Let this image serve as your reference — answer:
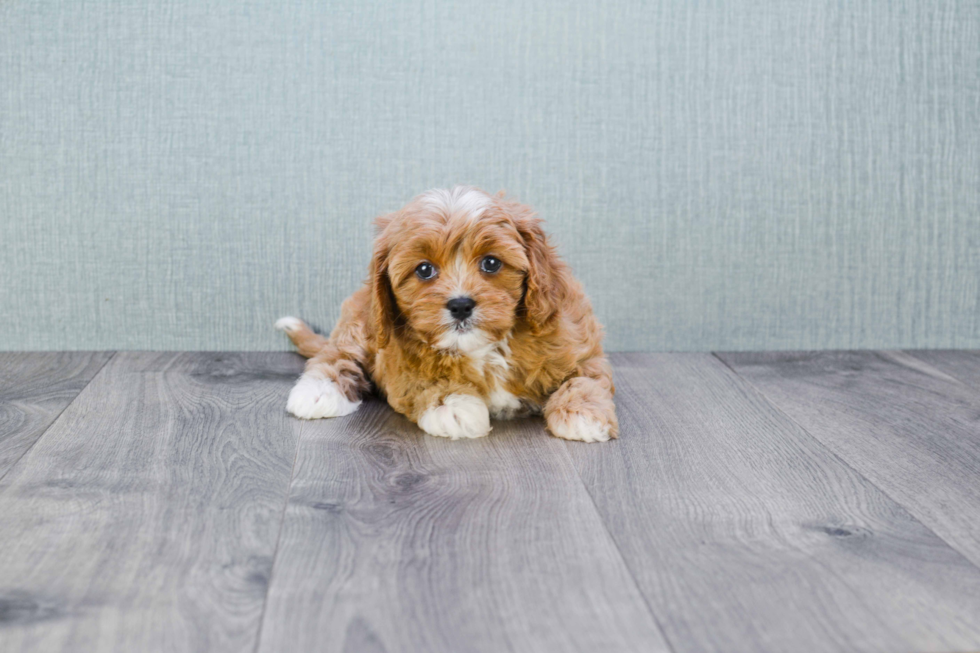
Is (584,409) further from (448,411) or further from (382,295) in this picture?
(382,295)

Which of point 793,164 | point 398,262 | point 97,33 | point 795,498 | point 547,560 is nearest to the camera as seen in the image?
point 547,560

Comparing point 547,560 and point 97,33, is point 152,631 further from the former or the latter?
point 97,33

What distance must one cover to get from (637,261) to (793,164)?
2.17 ft

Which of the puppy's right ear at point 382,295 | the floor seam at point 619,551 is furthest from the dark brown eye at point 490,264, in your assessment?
the floor seam at point 619,551

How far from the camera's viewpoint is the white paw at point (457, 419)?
2.24 metres

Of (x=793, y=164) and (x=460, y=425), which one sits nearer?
(x=460, y=425)

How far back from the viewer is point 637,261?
10.6 feet

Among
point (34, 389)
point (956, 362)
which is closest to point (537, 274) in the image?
point (34, 389)

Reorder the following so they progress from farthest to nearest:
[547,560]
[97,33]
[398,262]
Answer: [97,33], [398,262], [547,560]

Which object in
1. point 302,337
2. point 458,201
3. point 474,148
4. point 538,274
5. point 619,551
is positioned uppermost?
point 474,148

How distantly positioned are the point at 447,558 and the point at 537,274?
85cm

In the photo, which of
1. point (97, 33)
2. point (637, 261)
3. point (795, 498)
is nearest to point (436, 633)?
point (795, 498)

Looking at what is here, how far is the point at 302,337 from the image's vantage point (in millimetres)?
3086

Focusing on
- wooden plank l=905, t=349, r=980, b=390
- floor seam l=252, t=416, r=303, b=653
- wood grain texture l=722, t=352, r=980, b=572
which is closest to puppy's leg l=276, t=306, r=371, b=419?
floor seam l=252, t=416, r=303, b=653
